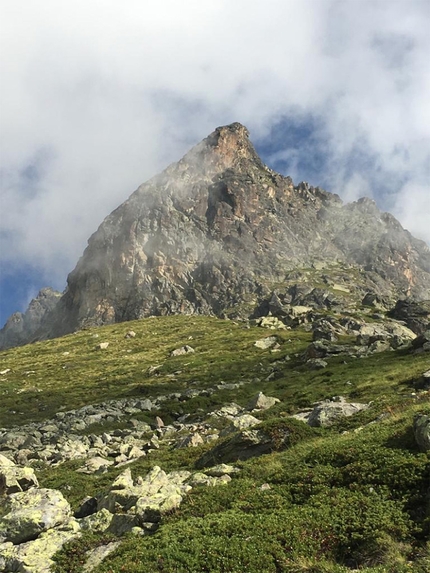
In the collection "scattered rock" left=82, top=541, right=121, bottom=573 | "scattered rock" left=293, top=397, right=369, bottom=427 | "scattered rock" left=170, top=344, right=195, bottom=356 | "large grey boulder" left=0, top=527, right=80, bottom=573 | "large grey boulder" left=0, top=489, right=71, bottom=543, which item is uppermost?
"scattered rock" left=170, top=344, right=195, bottom=356

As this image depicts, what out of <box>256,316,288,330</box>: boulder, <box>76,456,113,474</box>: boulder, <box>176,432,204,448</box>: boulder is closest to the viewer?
<box>76,456,113,474</box>: boulder

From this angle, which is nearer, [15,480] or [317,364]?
[15,480]

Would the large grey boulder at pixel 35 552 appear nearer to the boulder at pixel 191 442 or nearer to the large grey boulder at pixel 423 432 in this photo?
the large grey boulder at pixel 423 432

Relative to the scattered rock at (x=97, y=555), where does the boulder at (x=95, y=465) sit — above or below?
above

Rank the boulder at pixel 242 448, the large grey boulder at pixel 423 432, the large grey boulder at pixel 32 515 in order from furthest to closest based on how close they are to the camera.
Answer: the boulder at pixel 242 448 < the large grey boulder at pixel 423 432 < the large grey boulder at pixel 32 515

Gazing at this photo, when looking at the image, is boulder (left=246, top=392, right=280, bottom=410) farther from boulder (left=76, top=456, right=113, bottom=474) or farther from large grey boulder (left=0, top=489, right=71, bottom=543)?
large grey boulder (left=0, top=489, right=71, bottom=543)

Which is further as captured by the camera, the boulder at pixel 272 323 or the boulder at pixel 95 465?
the boulder at pixel 272 323

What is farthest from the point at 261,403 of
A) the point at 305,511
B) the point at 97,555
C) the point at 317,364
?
the point at 97,555

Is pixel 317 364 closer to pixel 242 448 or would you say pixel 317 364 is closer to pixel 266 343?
pixel 266 343

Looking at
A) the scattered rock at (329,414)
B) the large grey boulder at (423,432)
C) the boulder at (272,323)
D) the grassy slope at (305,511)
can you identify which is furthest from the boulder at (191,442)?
the boulder at (272,323)

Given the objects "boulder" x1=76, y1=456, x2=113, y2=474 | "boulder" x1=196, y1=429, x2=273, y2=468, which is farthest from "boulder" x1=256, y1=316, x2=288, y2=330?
"boulder" x1=196, y1=429, x2=273, y2=468

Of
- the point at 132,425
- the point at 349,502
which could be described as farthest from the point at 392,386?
the point at 349,502

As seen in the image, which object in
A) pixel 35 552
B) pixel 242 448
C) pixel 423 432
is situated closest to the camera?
pixel 35 552

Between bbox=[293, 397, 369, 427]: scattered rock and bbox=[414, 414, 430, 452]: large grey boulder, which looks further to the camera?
bbox=[293, 397, 369, 427]: scattered rock
